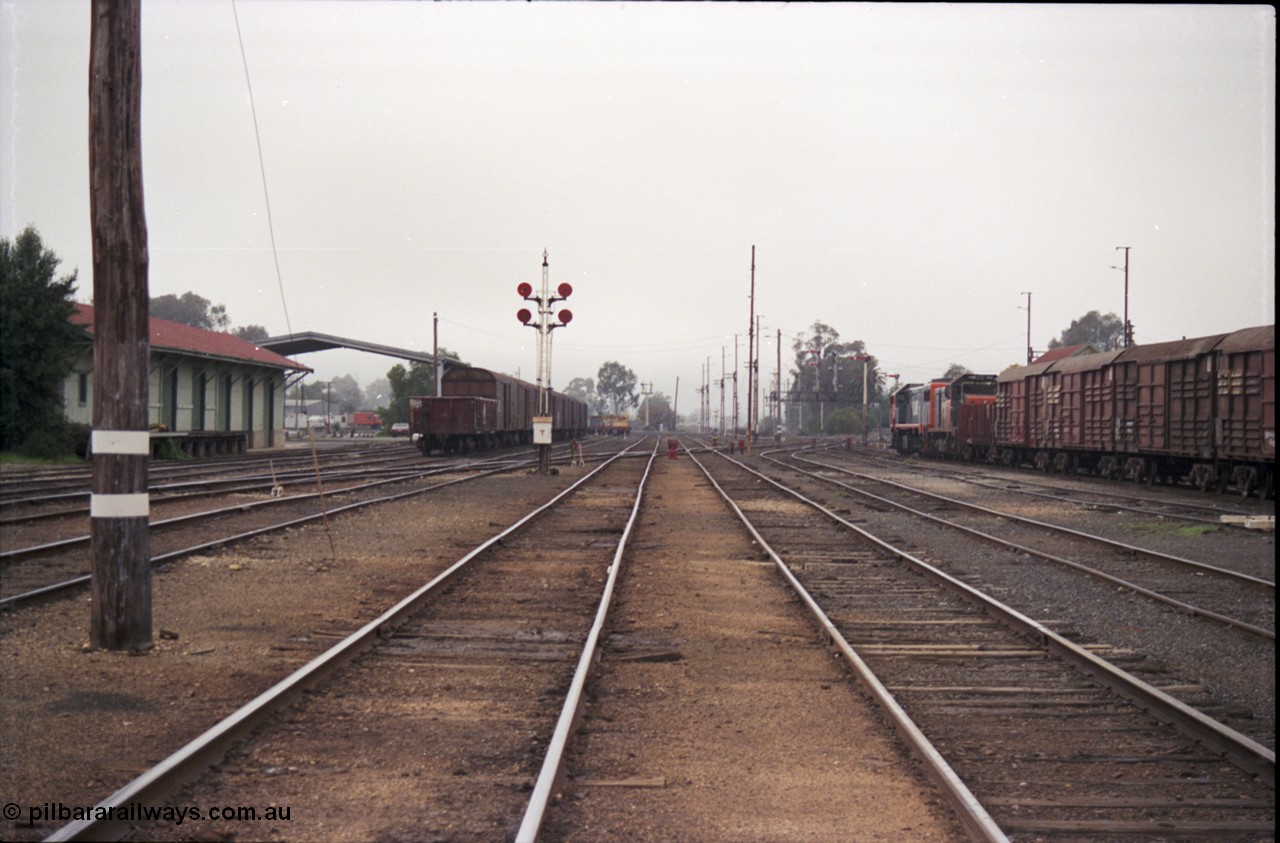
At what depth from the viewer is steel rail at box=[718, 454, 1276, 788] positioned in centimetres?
492

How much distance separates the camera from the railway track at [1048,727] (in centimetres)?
438

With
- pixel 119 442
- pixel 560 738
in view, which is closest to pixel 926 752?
pixel 560 738

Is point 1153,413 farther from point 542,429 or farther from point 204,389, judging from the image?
point 204,389

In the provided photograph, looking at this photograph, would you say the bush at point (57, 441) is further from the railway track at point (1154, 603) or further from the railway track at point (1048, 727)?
the railway track at point (1048, 727)

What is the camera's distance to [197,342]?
136ft

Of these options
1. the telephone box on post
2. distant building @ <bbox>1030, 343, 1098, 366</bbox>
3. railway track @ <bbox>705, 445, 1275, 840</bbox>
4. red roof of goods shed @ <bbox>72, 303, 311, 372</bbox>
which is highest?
distant building @ <bbox>1030, 343, 1098, 366</bbox>

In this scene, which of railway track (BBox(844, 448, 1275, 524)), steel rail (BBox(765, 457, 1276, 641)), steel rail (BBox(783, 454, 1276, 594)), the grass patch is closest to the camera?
steel rail (BBox(765, 457, 1276, 641))

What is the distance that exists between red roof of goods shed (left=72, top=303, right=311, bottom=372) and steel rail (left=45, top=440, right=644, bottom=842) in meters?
29.2

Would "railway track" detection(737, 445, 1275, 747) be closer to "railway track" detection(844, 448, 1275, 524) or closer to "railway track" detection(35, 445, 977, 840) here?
"railway track" detection(35, 445, 977, 840)

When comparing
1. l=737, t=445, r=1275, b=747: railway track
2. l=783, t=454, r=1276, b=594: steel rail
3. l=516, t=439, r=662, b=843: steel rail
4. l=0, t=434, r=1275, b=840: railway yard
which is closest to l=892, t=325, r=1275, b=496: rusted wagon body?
l=783, t=454, r=1276, b=594: steel rail

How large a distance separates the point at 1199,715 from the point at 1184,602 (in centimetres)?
449

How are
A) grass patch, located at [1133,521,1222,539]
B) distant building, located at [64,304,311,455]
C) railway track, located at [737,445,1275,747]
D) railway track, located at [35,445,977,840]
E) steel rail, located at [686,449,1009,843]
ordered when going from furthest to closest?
distant building, located at [64,304,311,455] < grass patch, located at [1133,521,1222,539] < railway track, located at [737,445,1275,747] < railway track, located at [35,445,977,840] < steel rail, located at [686,449,1009,843]

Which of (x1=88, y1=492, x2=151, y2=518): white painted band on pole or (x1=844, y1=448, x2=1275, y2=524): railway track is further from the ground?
(x1=88, y1=492, x2=151, y2=518): white painted band on pole

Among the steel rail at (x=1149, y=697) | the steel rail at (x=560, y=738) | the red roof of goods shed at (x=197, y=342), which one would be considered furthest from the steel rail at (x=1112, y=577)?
the red roof of goods shed at (x=197, y=342)
